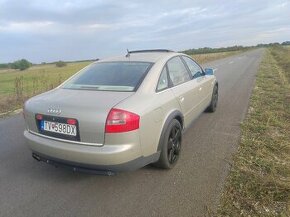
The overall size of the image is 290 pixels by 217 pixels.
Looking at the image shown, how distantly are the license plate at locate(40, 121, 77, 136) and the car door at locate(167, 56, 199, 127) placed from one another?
1650 mm

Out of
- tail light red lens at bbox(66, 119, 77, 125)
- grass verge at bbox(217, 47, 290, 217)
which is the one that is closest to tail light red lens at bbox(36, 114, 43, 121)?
tail light red lens at bbox(66, 119, 77, 125)

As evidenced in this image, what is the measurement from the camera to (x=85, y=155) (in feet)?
10.8

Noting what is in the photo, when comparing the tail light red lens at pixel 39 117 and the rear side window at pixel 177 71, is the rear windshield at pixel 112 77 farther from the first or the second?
the tail light red lens at pixel 39 117

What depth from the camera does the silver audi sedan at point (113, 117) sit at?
10.7 feet

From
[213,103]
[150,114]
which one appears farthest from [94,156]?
[213,103]

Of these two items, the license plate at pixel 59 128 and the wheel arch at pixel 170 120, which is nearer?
the license plate at pixel 59 128

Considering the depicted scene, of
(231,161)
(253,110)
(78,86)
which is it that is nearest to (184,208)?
(231,161)

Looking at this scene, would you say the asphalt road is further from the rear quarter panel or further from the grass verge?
the rear quarter panel

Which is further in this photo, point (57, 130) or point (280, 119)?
point (280, 119)

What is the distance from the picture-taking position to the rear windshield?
13.0ft

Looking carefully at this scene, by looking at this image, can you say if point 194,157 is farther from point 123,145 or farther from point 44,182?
point 44,182

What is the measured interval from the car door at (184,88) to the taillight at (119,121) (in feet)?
4.22

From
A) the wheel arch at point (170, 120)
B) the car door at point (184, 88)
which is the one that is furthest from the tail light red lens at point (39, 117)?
the car door at point (184, 88)

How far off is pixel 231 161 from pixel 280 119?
2.89m
